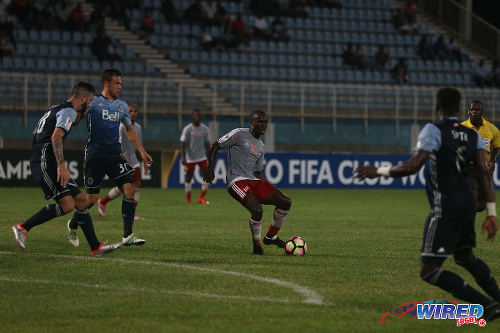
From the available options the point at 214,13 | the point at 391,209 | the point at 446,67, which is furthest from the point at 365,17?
the point at 391,209

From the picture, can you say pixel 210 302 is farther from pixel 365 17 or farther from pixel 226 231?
pixel 365 17

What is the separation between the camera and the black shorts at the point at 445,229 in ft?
20.8

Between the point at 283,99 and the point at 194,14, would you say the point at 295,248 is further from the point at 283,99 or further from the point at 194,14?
the point at 194,14

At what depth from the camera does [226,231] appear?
13.3 meters

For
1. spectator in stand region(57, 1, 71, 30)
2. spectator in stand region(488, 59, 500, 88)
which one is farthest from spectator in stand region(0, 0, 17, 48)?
spectator in stand region(488, 59, 500, 88)

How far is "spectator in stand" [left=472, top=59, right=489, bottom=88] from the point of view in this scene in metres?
32.9

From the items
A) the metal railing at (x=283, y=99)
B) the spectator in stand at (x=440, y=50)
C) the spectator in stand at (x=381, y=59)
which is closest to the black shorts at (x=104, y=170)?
the metal railing at (x=283, y=99)

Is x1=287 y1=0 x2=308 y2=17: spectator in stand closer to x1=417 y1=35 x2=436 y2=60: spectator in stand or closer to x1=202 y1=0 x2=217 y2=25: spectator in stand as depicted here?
x1=202 y1=0 x2=217 y2=25: spectator in stand

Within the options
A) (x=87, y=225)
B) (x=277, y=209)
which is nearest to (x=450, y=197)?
(x=277, y=209)

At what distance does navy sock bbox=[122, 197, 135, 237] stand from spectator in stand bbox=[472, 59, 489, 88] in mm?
24444

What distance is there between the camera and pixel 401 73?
105 ft

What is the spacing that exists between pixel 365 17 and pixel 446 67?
4012mm

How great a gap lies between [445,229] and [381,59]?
26700 millimetres

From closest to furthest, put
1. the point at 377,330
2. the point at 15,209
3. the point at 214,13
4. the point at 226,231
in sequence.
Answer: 1. the point at 377,330
2. the point at 226,231
3. the point at 15,209
4. the point at 214,13
